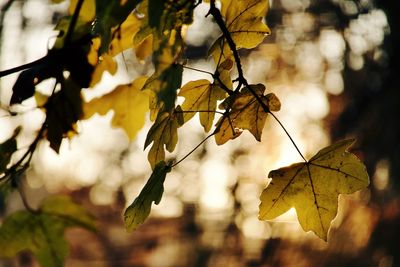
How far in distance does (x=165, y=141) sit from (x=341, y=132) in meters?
4.66

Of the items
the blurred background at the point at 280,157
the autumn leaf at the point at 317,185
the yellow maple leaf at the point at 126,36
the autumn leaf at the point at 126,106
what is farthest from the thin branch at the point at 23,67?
the blurred background at the point at 280,157

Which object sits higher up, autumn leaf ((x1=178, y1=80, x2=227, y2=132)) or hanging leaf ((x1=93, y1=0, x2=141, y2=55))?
hanging leaf ((x1=93, y1=0, x2=141, y2=55))

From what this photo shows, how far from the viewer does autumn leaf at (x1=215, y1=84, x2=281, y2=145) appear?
2.44 feet

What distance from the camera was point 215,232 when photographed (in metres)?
6.46

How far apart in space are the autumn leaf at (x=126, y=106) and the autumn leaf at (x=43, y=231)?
0.21 meters

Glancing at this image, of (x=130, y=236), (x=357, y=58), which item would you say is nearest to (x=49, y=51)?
(x=357, y=58)

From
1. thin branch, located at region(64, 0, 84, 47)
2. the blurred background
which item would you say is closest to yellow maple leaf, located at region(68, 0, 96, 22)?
thin branch, located at region(64, 0, 84, 47)

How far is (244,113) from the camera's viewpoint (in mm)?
771

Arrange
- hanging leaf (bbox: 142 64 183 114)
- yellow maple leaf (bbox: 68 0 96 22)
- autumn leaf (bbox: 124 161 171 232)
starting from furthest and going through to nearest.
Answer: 1. yellow maple leaf (bbox: 68 0 96 22)
2. autumn leaf (bbox: 124 161 171 232)
3. hanging leaf (bbox: 142 64 183 114)

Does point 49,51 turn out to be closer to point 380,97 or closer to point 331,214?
point 331,214

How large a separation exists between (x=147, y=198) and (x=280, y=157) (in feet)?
15.9

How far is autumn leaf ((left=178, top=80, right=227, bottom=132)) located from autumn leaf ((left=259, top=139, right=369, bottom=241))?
0.43 feet

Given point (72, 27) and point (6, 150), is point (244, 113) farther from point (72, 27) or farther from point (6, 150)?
point (6, 150)

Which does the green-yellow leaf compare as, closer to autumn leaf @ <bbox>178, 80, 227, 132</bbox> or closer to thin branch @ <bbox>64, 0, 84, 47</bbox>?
autumn leaf @ <bbox>178, 80, 227, 132</bbox>
